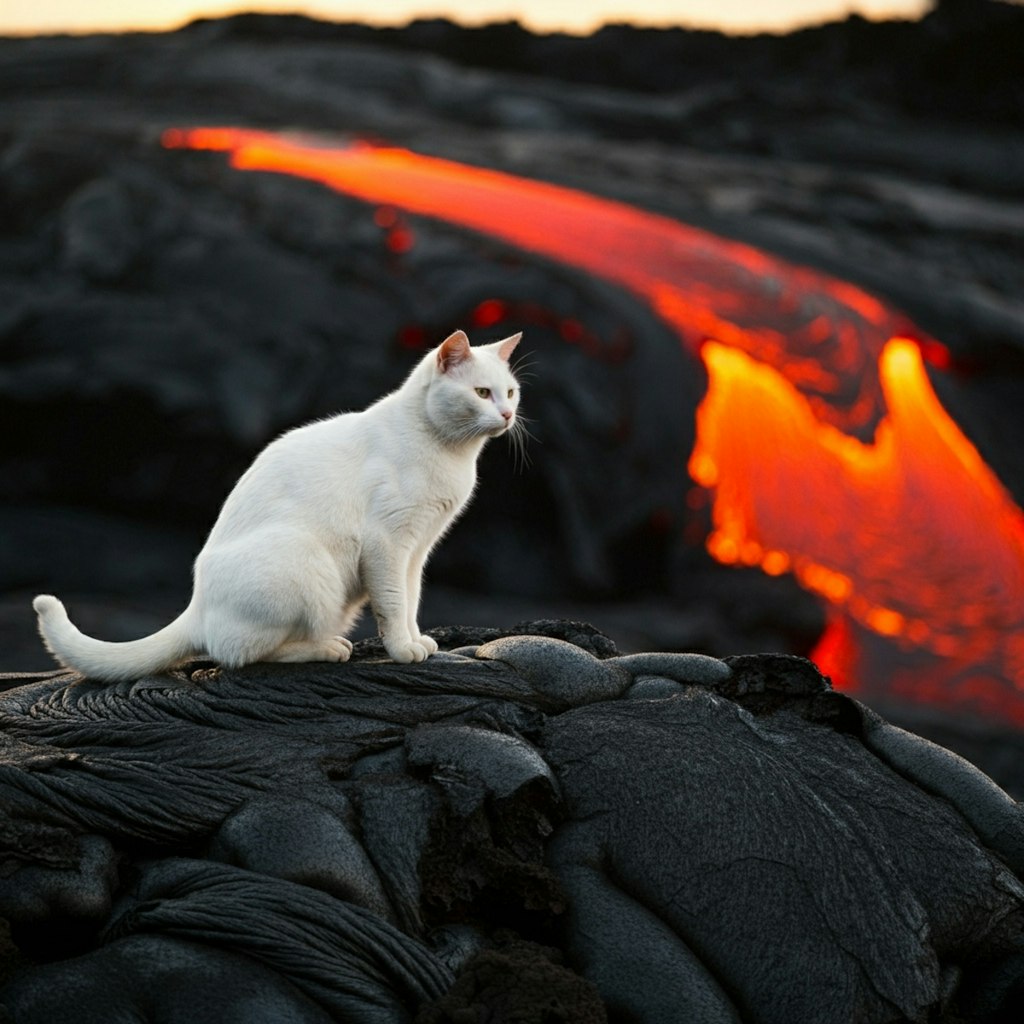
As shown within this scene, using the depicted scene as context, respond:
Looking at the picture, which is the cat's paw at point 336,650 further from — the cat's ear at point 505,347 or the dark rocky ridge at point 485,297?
the dark rocky ridge at point 485,297

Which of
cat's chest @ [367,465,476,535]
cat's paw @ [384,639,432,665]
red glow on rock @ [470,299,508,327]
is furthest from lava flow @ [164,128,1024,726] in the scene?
cat's paw @ [384,639,432,665]

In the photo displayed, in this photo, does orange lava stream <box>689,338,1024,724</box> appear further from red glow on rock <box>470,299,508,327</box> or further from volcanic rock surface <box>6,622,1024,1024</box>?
volcanic rock surface <box>6,622,1024,1024</box>

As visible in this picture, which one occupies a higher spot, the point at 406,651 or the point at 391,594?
the point at 391,594

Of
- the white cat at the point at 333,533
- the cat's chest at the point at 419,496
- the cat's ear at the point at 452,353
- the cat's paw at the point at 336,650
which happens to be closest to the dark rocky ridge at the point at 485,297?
the white cat at the point at 333,533

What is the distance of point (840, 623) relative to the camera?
16797mm

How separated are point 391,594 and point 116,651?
133 cm

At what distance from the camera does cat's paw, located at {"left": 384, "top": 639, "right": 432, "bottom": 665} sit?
5781 millimetres

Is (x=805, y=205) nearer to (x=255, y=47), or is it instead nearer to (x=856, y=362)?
(x=856, y=362)

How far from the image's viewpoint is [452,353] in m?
5.80

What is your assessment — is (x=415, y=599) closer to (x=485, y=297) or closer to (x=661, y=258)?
(x=485, y=297)

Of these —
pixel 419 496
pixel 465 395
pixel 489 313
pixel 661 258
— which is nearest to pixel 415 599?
pixel 419 496

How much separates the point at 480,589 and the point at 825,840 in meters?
11.2

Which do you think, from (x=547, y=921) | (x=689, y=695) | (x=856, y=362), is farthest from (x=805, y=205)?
(x=547, y=921)

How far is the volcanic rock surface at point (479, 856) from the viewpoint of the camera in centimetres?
438
